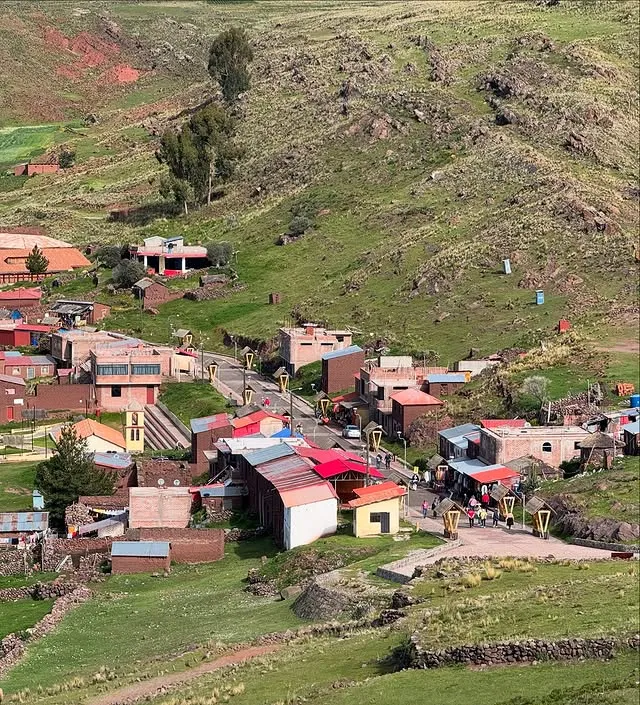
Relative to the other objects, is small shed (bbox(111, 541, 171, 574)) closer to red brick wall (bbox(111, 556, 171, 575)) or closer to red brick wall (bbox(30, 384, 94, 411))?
red brick wall (bbox(111, 556, 171, 575))

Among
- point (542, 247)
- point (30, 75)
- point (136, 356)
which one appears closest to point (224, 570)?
point (136, 356)

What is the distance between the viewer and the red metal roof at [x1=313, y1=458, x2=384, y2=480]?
69750 mm

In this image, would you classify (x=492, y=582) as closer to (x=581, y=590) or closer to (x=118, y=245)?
(x=581, y=590)

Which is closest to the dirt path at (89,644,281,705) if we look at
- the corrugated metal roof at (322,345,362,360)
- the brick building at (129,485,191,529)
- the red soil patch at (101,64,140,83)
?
the brick building at (129,485,191,529)

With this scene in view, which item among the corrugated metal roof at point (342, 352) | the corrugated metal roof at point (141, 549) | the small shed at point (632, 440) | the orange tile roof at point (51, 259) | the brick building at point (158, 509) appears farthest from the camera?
the orange tile roof at point (51, 259)

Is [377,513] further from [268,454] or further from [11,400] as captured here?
[11,400]

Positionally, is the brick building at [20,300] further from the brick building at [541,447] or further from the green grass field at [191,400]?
the brick building at [541,447]

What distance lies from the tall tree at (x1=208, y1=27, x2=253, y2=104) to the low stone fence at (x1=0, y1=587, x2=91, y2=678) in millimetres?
109582

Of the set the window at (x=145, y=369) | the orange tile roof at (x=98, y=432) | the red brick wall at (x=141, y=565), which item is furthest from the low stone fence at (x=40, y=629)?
the window at (x=145, y=369)

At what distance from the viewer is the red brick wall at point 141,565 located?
2598 inches

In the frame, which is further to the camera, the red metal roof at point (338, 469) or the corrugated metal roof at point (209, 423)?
the corrugated metal roof at point (209, 423)

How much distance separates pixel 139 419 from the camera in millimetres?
94812

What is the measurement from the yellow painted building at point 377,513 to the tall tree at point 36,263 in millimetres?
67586

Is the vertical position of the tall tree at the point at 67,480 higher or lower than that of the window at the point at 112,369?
higher
